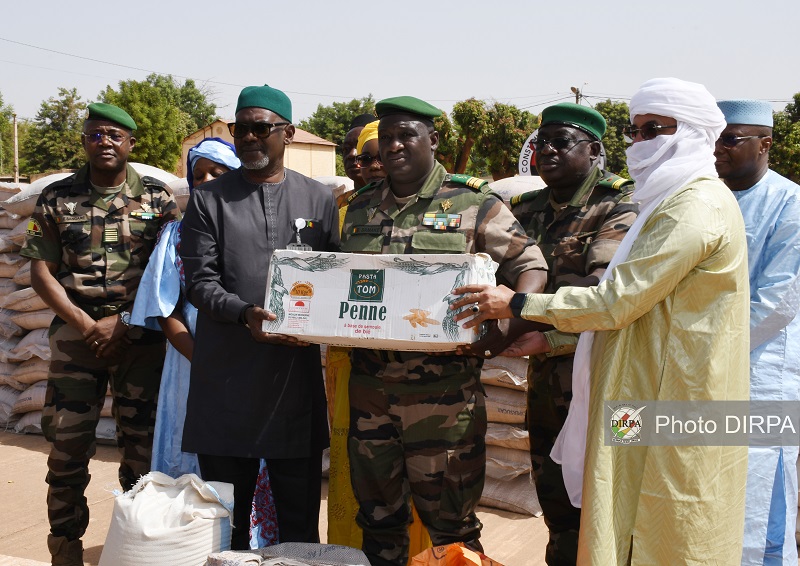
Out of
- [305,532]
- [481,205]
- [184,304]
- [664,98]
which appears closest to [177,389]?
[184,304]

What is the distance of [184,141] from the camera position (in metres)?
41.8

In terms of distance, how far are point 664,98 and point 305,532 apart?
86.3 inches

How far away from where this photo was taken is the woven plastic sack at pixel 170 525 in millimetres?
2770

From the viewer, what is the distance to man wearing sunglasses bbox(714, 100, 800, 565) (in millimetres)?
3049

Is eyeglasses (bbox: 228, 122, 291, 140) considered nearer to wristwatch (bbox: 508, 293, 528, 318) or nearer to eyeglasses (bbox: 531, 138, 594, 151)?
eyeglasses (bbox: 531, 138, 594, 151)

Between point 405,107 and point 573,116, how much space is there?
0.81 metres

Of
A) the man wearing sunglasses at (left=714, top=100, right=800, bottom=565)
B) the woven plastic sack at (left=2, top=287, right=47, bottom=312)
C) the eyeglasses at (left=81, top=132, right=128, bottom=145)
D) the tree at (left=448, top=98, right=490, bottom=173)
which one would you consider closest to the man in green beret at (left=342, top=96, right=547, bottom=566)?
the man wearing sunglasses at (left=714, top=100, right=800, bottom=565)

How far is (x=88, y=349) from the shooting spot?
3986mm

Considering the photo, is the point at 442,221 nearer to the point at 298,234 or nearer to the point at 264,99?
the point at 298,234

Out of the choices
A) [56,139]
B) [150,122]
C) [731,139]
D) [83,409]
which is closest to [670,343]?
[731,139]

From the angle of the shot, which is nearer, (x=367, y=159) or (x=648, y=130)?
(x=648, y=130)

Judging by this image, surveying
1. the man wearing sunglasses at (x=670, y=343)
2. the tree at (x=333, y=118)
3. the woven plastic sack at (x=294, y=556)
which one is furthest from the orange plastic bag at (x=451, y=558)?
the tree at (x=333, y=118)

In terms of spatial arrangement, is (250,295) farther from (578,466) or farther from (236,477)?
(578,466)

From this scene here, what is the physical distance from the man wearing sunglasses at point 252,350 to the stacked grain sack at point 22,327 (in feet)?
10.4
